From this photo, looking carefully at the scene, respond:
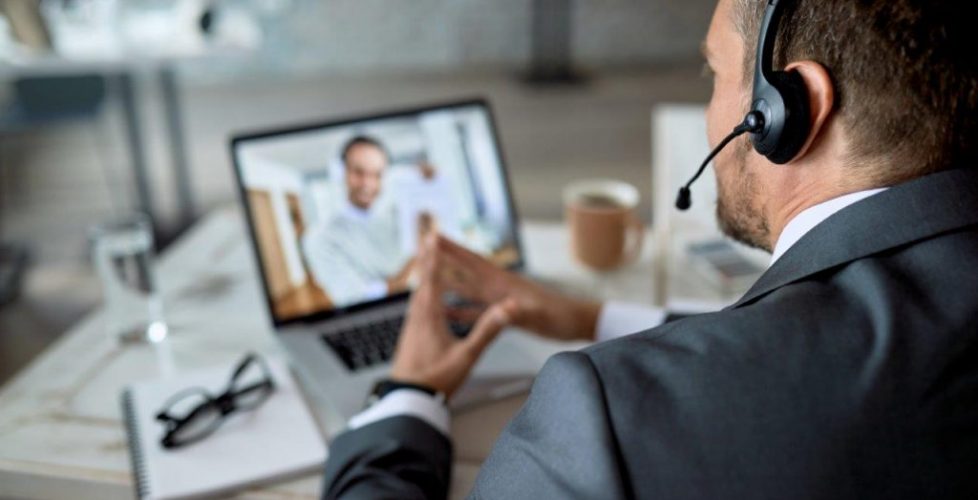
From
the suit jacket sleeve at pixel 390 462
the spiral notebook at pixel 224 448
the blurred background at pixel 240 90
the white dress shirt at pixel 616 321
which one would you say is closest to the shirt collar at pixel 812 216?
the white dress shirt at pixel 616 321

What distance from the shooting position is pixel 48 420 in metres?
0.92

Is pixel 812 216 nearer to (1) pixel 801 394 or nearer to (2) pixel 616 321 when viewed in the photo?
(1) pixel 801 394

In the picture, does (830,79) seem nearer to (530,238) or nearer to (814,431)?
(814,431)

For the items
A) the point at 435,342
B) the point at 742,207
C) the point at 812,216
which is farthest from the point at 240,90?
the point at 812,216

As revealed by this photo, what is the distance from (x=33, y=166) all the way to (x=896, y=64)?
4428mm

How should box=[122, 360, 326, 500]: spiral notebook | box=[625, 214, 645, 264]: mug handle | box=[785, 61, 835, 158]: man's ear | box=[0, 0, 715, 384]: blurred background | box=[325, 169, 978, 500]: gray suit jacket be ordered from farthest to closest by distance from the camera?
box=[0, 0, 715, 384]: blurred background, box=[625, 214, 645, 264]: mug handle, box=[122, 360, 326, 500]: spiral notebook, box=[785, 61, 835, 158]: man's ear, box=[325, 169, 978, 500]: gray suit jacket

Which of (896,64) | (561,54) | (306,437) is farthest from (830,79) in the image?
(561,54)

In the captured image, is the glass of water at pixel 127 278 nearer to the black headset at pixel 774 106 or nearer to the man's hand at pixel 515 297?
the man's hand at pixel 515 297

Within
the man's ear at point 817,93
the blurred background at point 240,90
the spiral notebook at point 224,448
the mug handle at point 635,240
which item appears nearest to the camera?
the man's ear at point 817,93

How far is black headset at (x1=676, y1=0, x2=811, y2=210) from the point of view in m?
0.56

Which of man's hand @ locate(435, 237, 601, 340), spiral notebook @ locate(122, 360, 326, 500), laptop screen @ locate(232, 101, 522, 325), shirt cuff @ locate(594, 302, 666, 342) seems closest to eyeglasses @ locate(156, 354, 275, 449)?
spiral notebook @ locate(122, 360, 326, 500)

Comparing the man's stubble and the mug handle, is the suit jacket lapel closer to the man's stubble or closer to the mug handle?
the man's stubble

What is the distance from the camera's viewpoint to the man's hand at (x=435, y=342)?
0.89 m

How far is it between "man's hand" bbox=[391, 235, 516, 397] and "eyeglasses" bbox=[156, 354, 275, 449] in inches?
6.9
